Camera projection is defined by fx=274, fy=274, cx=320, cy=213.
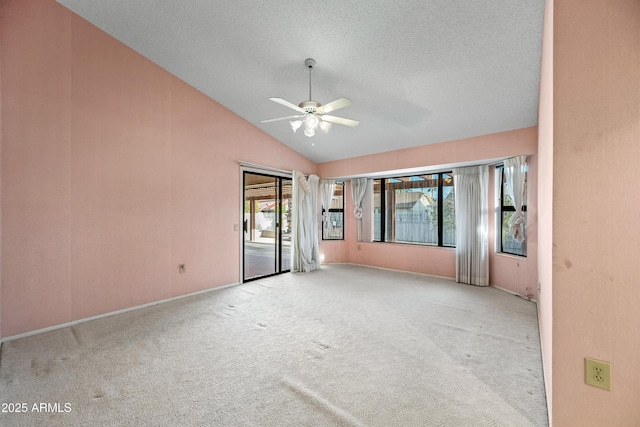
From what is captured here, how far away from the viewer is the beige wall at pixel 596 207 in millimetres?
1271

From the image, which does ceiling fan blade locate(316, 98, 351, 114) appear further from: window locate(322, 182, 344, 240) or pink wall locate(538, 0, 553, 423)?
window locate(322, 182, 344, 240)

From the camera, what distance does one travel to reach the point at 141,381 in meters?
2.12

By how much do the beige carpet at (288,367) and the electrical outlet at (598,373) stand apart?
0.57 m

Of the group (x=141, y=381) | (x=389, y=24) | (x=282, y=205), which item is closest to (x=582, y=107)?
(x=389, y=24)

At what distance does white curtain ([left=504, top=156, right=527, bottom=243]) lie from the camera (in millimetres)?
4105

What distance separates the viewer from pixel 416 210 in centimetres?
600

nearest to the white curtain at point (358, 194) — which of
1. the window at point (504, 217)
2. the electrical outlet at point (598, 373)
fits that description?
the window at point (504, 217)

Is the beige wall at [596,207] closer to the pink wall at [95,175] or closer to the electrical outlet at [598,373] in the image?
the electrical outlet at [598,373]

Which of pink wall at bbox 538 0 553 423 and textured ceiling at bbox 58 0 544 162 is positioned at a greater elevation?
textured ceiling at bbox 58 0 544 162

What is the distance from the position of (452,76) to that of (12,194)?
4893 mm

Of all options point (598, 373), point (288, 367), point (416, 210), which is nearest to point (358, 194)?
point (416, 210)

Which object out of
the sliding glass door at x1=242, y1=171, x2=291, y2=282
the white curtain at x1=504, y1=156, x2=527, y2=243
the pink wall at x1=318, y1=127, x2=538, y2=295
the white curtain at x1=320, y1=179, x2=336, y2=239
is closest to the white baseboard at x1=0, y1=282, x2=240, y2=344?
the sliding glass door at x1=242, y1=171, x2=291, y2=282

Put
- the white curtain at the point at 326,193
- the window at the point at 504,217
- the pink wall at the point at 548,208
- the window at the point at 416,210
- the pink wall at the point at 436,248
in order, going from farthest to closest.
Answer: the white curtain at the point at 326,193 < the window at the point at 416,210 < the window at the point at 504,217 < the pink wall at the point at 436,248 < the pink wall at the point at 548,208

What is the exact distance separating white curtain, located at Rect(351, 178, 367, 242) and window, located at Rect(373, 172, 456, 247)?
0.31 metres
